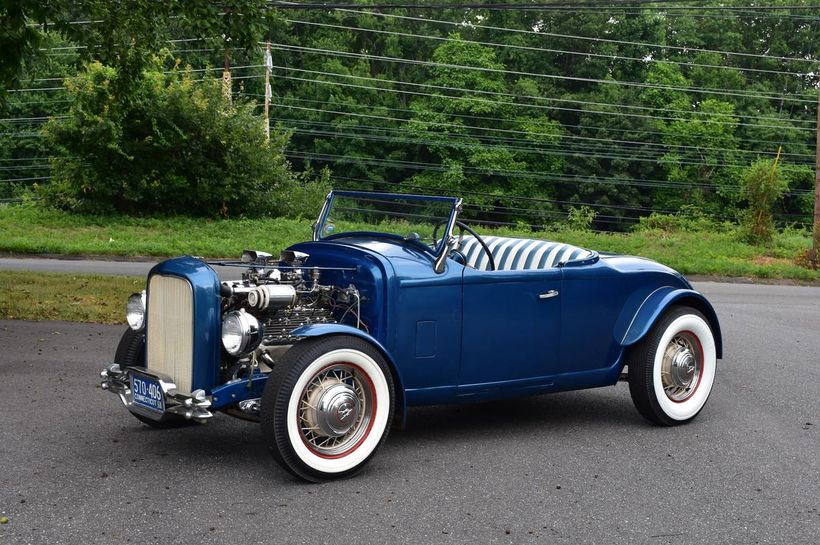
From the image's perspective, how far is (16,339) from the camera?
355 inches

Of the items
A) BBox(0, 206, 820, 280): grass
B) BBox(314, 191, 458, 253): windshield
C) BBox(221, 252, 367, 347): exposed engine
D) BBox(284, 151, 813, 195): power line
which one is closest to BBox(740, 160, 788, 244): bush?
BBox(0, 206, 820, 280): grass

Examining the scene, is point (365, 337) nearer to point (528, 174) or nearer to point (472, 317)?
point (472, 317)

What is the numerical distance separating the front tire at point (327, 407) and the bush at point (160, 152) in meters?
20.0

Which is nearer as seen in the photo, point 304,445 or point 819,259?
point 304,445

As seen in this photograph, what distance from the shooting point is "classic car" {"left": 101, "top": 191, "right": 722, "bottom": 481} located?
5.07 metres

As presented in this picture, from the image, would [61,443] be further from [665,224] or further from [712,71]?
[712,71]

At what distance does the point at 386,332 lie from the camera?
5469 millimetres

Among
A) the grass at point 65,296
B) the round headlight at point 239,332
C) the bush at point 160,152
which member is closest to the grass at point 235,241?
the bush at point 160,152

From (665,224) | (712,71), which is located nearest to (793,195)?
(712,71)

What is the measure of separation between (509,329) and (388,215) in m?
1.14

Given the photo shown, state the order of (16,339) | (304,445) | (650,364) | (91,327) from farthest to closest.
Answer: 1. (91,327)
2. (16,339)
3. (650,364)
4. (304,445)

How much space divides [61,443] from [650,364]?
3.72m

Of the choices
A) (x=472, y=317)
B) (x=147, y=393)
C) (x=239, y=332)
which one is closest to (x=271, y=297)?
(x=239, y=332)

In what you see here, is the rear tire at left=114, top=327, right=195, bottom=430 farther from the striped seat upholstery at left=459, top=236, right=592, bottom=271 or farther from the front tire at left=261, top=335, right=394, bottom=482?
the striped seat upholstery at left=459, top=236, right=592, bottom=271
